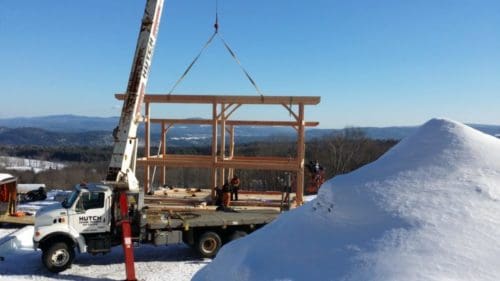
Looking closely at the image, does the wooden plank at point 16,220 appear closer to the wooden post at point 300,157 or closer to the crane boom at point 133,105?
the crane boom at point 133,105

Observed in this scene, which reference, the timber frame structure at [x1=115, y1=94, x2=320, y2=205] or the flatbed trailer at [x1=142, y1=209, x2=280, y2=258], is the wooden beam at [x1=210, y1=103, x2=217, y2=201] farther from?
the flatbed trailer at [x1=142, y1=209, x2=280, y2=258]

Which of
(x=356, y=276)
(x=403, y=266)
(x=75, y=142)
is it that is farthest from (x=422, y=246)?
(x=75, y=142)

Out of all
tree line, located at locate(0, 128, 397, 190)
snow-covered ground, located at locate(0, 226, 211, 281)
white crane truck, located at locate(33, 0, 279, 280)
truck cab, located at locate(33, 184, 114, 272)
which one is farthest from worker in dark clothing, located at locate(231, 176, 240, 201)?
tree line, located at locate(0, 128, 397, 190)

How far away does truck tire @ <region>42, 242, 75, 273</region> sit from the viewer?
12091 mm

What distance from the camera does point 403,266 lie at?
180 inches

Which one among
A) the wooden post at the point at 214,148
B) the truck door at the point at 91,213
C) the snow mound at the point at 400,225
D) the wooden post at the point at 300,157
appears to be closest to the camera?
the snow mound at the point at 400,225

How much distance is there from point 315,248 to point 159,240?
334 inches

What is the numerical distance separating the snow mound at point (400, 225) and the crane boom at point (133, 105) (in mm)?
7405

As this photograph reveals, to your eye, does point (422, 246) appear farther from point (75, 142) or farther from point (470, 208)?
point (75, 142)

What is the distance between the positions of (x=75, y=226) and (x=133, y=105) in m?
3.51

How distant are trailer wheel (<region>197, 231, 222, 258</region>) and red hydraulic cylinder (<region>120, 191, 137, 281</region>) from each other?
2.09 metres

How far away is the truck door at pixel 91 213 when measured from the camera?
40.9ft

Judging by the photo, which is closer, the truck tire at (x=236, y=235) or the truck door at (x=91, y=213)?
the truck door at (x=91, y=213)

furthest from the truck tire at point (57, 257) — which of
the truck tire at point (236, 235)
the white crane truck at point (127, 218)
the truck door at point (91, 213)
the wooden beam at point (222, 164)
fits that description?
the wooden beam at point (222, 164)
